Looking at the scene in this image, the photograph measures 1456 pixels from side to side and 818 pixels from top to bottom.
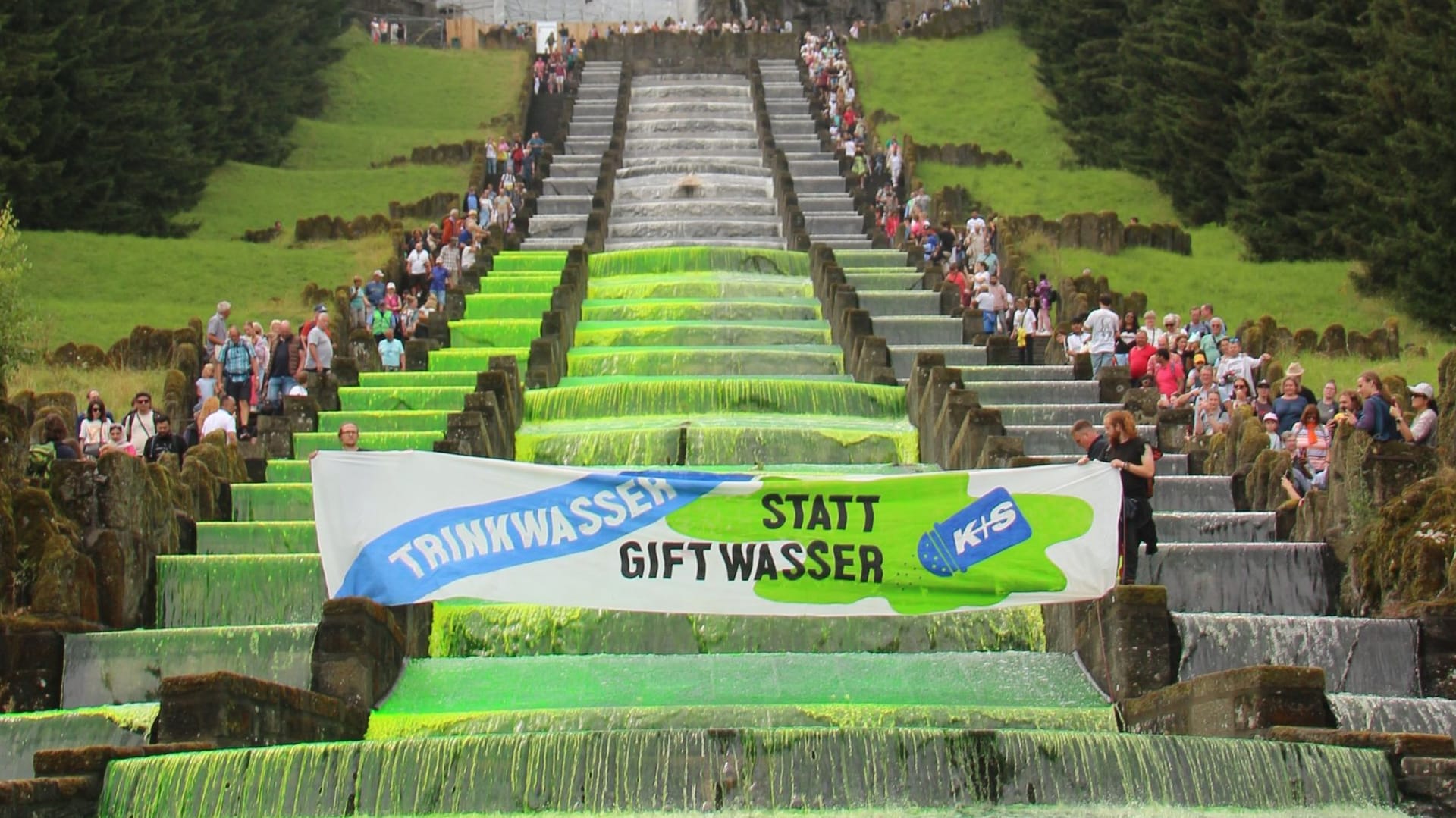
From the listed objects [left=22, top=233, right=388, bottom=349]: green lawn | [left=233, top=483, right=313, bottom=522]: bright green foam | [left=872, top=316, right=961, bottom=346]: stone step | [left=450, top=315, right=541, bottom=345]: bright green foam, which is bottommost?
[left=22, top=233, right=388, bottom=349]: green lawn

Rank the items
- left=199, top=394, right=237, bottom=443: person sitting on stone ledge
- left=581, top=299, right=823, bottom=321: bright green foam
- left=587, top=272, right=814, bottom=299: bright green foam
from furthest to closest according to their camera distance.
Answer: left=587, top=272, right=814, bottom=299: bright green foam → left=581, top=299, right=823, bottom=321: bright green foam → left=199, top=394, right=237, bottom=443: person sitting on stone ledge

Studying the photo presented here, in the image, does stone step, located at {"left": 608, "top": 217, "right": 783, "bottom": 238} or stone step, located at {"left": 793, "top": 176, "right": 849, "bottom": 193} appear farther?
stone step, located at {"left": 793, "top": 176, "right": 849, "bottom": 193}

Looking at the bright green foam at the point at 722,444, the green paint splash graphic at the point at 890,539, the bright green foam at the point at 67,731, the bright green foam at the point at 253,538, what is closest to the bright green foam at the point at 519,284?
the bright green foam at the point at 722,444

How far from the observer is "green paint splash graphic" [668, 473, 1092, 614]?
16531 mm

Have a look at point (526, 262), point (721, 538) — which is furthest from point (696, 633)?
point (526, 262)

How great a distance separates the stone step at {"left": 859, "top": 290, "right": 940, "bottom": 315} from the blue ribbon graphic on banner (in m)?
17.6

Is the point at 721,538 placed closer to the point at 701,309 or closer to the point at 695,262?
the point at 701,309

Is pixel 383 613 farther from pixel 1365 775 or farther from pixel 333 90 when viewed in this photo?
pixel 333 90

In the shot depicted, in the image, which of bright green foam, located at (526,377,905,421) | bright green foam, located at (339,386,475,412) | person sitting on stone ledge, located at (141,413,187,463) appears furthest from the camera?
bright green foam, located at (339,386,475,412)

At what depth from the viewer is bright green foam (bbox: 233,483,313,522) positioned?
73.9 feet

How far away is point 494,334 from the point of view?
108 ft

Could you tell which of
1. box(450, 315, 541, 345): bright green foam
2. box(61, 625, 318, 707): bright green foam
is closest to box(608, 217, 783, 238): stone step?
box(450, 315, 541, 345): bright green foam

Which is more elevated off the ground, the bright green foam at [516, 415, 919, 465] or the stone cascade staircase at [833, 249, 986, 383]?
the bright green foam at [516, 415, 919, 465]

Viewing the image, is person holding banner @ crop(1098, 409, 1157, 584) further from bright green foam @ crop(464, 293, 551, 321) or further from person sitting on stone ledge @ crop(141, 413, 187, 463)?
bright green foam @ crop(464, 293, 551, 321)
